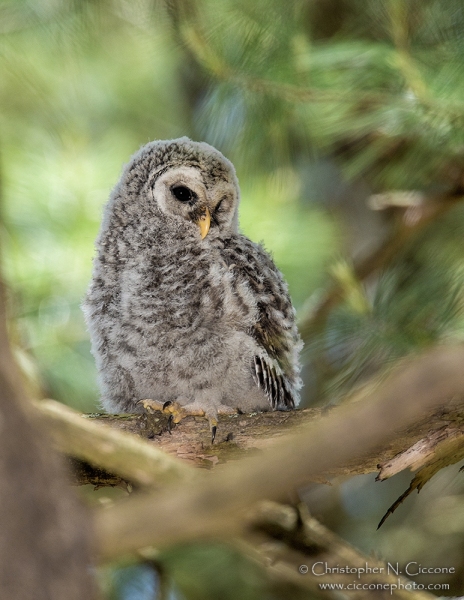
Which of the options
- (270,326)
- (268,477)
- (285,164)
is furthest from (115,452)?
(285,164)

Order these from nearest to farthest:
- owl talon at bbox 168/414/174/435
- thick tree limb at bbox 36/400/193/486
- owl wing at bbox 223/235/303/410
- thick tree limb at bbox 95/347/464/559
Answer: thick tree limb at bbox 95/347/464/559
thick tree limb at bbox 36/400/193/486
owl talon at bbox 168/414/174/435
owl wing at bbox 223/235/303/410

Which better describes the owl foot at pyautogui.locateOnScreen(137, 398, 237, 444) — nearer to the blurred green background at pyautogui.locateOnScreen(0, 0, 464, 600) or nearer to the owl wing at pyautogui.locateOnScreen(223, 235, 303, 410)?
the owl wing at pyautogui.locateOnScreen(223, 235, 303, 410)

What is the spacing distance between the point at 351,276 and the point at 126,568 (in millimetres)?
1053

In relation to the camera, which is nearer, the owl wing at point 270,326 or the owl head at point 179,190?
the owl wing at point 270,326

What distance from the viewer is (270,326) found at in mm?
1761

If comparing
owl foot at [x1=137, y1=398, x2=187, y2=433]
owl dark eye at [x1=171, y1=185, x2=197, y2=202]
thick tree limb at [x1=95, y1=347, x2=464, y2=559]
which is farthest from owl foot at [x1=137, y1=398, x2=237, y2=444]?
thick tree limb at [x1=95, y1=347, x2=464, y2=559]

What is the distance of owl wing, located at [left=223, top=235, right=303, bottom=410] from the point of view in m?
1.72

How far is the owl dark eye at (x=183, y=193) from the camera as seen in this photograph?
6.06 ft

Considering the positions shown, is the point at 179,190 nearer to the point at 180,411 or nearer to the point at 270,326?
the point at 270,326

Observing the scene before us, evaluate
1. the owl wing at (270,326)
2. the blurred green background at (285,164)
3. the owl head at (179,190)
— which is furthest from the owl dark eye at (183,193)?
the blurred green background at (285,164)

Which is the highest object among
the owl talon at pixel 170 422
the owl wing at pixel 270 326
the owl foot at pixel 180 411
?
the owl wing at pixel 270 326

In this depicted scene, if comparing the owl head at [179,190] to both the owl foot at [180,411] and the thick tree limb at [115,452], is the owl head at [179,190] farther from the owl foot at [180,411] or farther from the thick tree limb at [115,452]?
the thick tree limb at [115,452]

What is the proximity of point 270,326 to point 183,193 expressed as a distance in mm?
398

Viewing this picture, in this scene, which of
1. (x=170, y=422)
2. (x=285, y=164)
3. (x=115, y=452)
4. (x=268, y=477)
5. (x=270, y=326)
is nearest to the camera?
(x=268, y=477)
